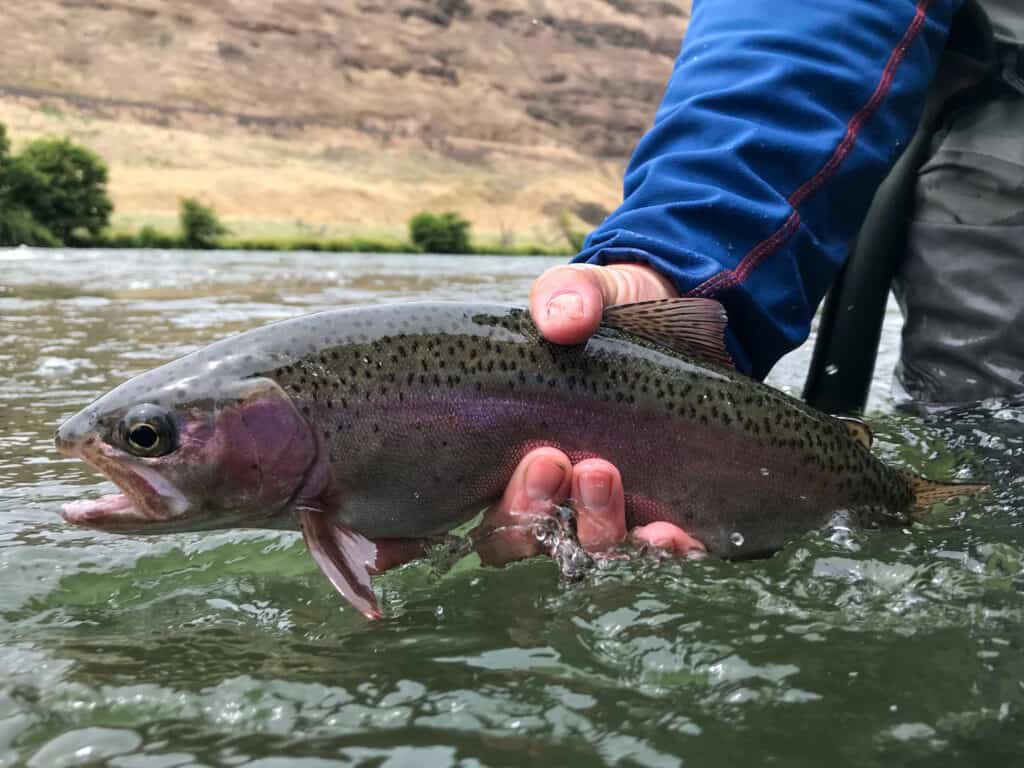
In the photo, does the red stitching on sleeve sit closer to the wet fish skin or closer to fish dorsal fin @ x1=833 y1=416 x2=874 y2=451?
the wet fish skin

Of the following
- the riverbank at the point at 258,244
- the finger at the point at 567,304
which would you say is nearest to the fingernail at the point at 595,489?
the finger at the point at 567,304

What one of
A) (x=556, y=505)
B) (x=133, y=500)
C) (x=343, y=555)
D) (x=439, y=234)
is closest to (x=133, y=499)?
(x=133, y=500)

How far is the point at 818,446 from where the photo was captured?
254cm

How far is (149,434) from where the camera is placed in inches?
82.3

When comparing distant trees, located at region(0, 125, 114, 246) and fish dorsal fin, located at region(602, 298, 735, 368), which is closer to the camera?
fish dorsal fin, located at region(602, 298, 735, 368)

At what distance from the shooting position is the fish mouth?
2.09 m

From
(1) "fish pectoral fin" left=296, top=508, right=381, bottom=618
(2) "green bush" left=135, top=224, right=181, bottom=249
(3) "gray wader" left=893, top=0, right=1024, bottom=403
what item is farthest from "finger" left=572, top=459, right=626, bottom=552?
(2) "green bush" left=135, top=224, right=181, bottom=249

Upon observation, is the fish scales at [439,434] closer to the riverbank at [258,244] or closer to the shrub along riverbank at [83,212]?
the riverbank at [258,244]

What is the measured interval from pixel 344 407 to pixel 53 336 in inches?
228

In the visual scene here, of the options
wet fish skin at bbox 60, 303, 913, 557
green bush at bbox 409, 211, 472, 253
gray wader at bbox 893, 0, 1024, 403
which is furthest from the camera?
green bush at bbox 409, 211, 472, 253

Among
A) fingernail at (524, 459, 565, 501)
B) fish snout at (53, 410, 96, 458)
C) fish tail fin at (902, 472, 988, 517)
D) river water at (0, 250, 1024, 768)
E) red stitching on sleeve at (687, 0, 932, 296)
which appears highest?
red stitching on sleeve at (687, 0, 932, 296)

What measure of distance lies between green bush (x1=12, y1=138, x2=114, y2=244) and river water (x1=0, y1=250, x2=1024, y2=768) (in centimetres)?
4215

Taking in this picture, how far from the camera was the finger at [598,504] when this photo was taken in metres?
2.28

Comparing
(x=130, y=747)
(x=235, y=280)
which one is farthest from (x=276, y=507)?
(x=235, y=280)
